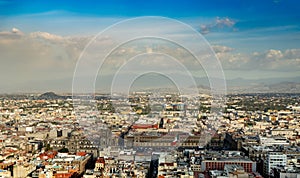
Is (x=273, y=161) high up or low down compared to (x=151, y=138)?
down

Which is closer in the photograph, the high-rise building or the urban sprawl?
the urban sprawl

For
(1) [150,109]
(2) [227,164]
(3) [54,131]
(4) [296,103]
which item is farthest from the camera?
(4) [296,103]

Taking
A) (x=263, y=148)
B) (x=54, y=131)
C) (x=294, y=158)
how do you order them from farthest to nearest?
1. (x=54, y=131)
2. (x=263, y=148)
3. (x=294, y=158)

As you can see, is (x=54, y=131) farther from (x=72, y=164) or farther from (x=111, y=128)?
(x=72, y=164)

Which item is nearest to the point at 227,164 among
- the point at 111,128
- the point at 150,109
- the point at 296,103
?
the point at 111,128

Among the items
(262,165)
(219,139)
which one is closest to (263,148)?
(262,165)

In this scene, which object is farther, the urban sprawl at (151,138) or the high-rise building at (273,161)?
the high-rise building at (273,161)

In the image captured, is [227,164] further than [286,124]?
No

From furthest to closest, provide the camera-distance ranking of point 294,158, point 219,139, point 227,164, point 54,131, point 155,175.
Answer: point 54,131 < point 219,139 < point 294,158 < point 227,164 < point 155,175

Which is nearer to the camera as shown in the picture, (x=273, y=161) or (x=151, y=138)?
(x=273, y=161)

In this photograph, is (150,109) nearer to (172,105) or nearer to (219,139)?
(172,105)
